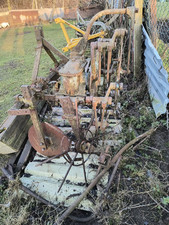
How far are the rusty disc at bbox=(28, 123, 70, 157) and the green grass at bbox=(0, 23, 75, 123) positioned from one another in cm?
174

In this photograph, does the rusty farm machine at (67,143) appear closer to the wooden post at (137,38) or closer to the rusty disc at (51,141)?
the rusty disc at (51,141)

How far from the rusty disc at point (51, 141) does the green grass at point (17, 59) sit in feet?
5.72

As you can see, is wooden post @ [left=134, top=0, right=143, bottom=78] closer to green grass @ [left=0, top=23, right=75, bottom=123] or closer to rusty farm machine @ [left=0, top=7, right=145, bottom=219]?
rusty farm machine @ [left=0, top=7, right=145, bottom=219]

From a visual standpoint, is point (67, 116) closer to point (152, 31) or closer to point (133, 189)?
point (133, 189)

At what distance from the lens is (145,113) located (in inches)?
139

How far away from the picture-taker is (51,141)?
2.77 m

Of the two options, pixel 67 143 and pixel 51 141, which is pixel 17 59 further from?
pixel 67 143

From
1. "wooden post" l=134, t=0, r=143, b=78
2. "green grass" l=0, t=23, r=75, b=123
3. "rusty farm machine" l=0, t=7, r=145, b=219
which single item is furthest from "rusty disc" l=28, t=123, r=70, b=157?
"wooden post" l=134, t=0, r=143, b=78

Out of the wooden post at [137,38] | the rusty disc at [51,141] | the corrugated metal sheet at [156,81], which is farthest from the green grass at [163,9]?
the rusty disc at [51,141]

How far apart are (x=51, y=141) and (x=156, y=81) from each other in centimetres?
239

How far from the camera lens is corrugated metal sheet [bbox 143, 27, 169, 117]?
3242 millimetres

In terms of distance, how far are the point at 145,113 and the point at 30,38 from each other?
29.8 feet

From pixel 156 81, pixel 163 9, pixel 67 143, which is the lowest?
pixel 67 143

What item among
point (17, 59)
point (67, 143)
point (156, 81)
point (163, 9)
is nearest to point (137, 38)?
point (156, 81)
